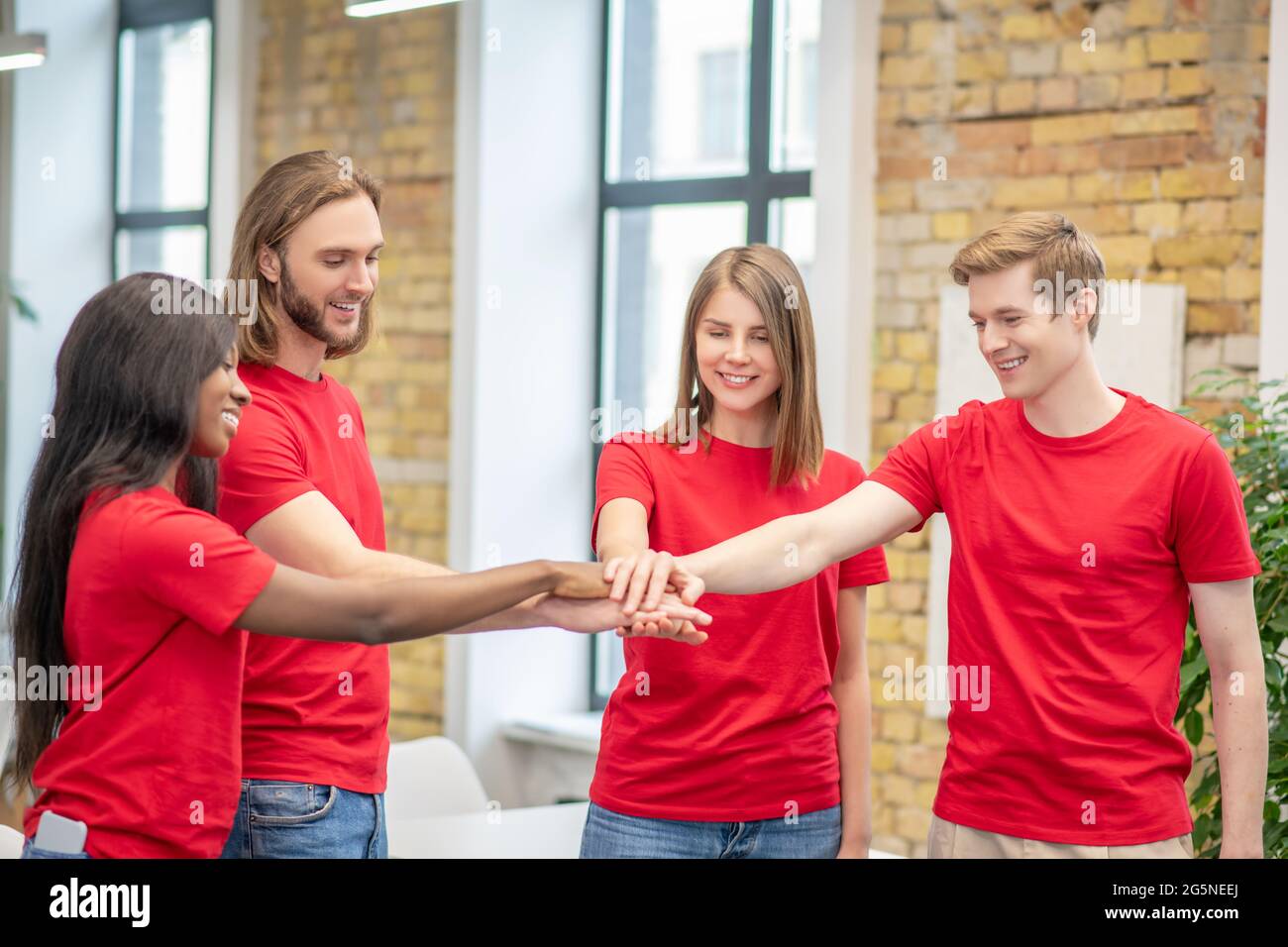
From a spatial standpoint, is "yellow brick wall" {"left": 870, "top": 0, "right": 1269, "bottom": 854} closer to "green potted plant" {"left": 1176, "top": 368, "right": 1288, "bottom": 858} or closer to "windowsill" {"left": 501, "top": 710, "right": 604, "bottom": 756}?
"green potted plant" {"left": 1176, "top": 368, "right": 1288, "bottom": 858}

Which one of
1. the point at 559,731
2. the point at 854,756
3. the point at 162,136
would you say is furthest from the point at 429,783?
the point at 162,136

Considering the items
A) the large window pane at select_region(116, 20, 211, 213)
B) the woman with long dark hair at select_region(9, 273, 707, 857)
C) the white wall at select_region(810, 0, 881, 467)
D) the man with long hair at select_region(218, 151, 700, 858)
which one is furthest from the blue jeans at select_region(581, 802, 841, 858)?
the large window pane at select_region(116, 20, 211, 213)

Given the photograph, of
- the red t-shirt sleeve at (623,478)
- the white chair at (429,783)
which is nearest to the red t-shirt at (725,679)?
the red t-shirt sleeve at (623,478)

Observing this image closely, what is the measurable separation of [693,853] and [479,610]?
1.76 ft

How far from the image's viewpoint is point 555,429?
5168 millimetres

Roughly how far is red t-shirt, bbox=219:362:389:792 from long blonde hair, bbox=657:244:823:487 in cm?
55

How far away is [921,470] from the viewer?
7.07 ft

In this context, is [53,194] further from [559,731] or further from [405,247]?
[559,731]

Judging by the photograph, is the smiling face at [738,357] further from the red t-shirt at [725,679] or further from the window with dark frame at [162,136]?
the window with dark frame at [162,136]

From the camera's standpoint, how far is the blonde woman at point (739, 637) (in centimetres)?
208

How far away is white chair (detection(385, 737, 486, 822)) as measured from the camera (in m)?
3.59

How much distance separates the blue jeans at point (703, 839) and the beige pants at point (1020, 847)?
0.20 metres
